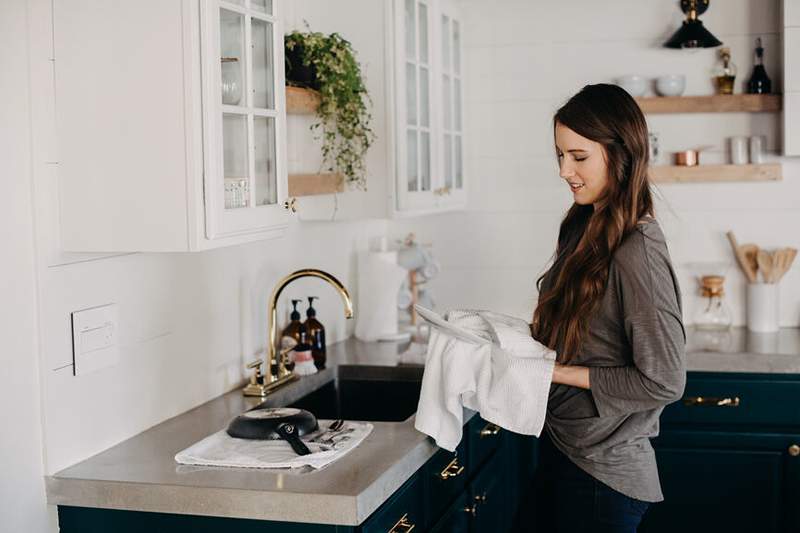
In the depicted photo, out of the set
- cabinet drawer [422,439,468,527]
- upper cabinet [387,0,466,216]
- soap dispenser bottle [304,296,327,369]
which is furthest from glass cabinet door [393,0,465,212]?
cabinet drawer [422,439,468,527]

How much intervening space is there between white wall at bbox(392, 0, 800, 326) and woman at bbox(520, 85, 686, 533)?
1785mm

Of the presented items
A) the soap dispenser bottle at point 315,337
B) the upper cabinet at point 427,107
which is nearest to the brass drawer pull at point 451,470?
the soap dispenser bottle at point 315,337

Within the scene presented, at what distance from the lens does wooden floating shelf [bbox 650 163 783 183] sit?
12.6 feet

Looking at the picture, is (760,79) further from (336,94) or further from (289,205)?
(289,205)

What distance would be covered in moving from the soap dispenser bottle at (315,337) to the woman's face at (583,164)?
1136 millimetres

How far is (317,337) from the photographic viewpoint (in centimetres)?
317

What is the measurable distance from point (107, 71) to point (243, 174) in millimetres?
335

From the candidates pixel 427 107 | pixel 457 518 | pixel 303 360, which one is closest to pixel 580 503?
pixel 457 518

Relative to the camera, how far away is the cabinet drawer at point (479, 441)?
288 cm

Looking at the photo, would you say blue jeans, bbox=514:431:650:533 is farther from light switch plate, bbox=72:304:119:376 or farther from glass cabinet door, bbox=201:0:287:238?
light switch plate, bbox=72:304:119:376

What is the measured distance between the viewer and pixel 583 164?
2.22 metres

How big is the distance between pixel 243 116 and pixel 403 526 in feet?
3.00

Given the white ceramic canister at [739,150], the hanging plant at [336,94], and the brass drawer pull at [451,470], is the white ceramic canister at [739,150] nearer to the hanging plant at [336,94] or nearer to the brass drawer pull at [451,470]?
the hanging plant at [336,94]

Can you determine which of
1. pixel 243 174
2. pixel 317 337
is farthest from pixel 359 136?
pixel 243 174
